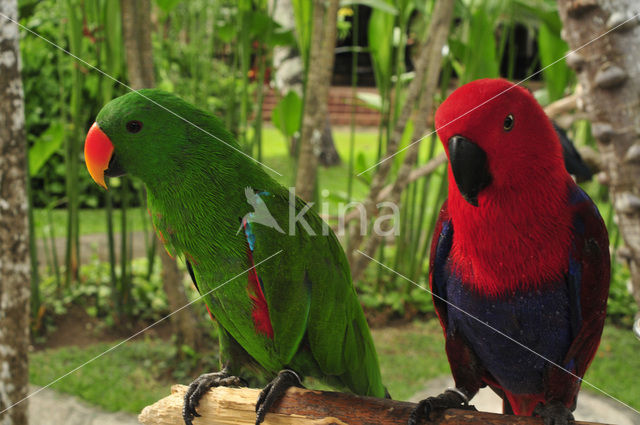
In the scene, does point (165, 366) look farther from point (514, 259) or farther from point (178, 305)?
point (514, 259)

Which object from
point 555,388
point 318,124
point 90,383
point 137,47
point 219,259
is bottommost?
point 90,383

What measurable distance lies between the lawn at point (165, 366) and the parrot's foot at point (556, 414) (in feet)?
2.74

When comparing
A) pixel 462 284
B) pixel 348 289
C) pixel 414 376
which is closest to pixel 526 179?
pixel 462 284

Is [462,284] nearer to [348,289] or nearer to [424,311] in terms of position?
[348,289]

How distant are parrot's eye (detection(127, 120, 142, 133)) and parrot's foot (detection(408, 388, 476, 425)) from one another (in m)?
0.36

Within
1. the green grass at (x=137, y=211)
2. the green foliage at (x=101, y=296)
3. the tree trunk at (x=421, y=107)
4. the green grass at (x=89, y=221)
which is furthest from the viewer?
the green grass at (x=89, y=221)

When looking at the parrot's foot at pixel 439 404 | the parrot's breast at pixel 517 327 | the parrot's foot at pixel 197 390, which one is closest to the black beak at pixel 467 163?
the parrot's breast at pixel 517 327

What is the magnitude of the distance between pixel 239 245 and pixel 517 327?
0.26 meters

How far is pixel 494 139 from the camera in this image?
41 cm

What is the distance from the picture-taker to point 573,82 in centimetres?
183

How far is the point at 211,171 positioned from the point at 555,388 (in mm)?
373

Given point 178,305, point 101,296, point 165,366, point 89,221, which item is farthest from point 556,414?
point 89,221

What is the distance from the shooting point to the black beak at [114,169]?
1.51 ft

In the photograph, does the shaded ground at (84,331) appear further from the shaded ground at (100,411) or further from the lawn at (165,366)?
the shaded ground at (100,411)
